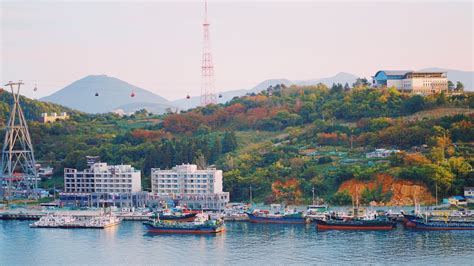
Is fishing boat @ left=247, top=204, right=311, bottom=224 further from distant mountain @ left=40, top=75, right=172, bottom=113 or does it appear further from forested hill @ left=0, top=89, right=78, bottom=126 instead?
distant mountain @ left=40, top=75, right=172, bottom=113

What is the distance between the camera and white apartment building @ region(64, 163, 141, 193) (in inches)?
1537

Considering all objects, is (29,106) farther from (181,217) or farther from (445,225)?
(445,225)

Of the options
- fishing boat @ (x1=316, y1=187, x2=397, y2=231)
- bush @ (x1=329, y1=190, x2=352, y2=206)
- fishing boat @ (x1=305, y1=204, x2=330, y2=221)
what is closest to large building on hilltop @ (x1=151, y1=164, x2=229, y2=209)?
fishing boat @ (x1=305, y1=204, x2=330, y2=221)

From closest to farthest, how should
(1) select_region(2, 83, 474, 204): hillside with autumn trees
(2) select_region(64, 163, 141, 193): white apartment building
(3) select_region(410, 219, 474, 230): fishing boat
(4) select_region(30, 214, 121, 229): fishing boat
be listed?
1. (3) select_region(410, 219, 474, 230): fishing boat
2. (4) select_region(30, 214, 121, 229): fishing boat
3. (1) select_region(2, 83, 474, 204): hillside with autumn trees
4. (2) select_region(64, 163, 141, 193): white apartment building

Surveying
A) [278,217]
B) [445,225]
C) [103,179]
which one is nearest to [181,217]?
[278,217]

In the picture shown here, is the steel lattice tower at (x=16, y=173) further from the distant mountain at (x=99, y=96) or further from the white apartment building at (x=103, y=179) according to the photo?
the distant mountain at (x=99, y=96)

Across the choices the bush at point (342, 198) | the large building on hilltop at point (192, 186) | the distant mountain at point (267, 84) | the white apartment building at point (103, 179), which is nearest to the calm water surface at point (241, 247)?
the bush at point (342, 198)

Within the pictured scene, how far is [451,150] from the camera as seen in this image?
38.8 m

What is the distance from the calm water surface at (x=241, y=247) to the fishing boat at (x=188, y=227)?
45cm

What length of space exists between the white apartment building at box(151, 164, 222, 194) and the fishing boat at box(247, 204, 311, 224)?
3832mm

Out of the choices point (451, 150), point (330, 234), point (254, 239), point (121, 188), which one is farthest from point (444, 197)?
point (121, 188)

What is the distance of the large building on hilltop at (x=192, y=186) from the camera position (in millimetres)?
37344

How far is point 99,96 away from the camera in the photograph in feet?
435

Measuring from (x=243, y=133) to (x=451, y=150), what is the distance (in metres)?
14.7
